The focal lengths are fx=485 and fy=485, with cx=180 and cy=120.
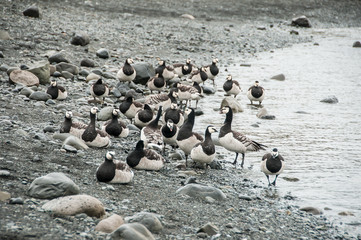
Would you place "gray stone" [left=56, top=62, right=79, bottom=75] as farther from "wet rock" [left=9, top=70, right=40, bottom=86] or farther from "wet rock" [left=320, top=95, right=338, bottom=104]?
"wet rock" [left=320, top=95, right=338, bottom=104]

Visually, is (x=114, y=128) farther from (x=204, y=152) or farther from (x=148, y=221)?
(x=148, y=221)

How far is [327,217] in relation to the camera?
33.2 feet

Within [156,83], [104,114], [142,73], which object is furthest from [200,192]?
[142,73]

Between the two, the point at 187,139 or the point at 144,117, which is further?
the point at 144,117

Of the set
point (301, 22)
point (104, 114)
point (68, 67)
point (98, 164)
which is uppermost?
point (301, 22)

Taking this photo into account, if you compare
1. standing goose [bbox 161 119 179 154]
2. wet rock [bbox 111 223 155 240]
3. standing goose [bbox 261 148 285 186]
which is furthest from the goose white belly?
wet rock [bbox 111 223 155 240]

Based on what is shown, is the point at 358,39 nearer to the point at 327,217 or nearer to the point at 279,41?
the point at 279,41

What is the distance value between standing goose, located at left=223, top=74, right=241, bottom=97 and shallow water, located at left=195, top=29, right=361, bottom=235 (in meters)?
0.62

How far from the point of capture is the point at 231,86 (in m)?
20.4

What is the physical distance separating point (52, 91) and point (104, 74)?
Answer: 475 cm

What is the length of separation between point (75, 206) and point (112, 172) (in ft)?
6.49

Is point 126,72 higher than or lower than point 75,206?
higher

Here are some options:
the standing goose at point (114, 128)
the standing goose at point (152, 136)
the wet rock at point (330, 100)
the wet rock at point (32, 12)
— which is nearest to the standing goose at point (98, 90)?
the standing goose at point (114, 128)

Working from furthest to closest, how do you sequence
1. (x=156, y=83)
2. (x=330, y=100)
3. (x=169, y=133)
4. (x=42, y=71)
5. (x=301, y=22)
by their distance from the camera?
(x=301, y=22) < (x=330, y=100) < (x=156, y=83) < (x=42, y=71) < (x=169, y=133)
